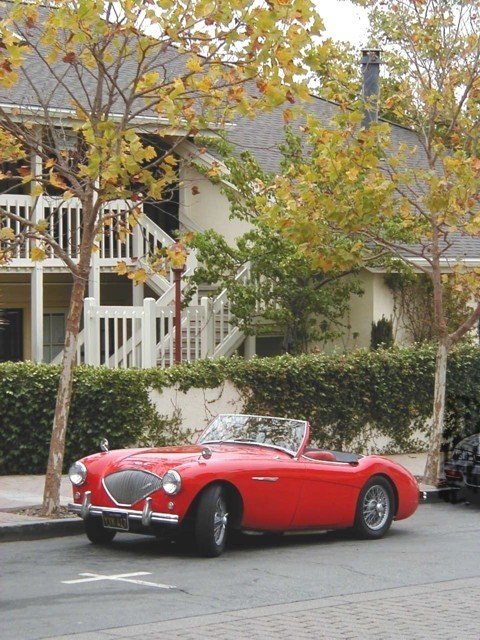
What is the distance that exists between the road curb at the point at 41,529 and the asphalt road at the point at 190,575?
151 millimetres

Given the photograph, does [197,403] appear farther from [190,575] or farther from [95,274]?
[190,575]

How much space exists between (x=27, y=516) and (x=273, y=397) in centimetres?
668

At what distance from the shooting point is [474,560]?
39.0 feet

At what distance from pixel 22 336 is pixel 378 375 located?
8866 millimetres

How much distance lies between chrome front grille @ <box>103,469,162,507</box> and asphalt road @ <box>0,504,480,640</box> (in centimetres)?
56

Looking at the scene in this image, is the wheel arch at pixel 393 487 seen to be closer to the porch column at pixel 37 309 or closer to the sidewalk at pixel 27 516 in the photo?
the sidewalk at pixel 27 516

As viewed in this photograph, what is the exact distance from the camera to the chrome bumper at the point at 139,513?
11.1m

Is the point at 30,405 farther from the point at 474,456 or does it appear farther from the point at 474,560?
the point at 474,560

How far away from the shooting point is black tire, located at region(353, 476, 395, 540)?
13055 millimetres

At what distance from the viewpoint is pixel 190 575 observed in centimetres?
1056

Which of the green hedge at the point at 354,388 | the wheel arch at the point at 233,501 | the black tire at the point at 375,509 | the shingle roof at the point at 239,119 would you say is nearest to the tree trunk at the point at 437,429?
the green hedge at the point at 354,388

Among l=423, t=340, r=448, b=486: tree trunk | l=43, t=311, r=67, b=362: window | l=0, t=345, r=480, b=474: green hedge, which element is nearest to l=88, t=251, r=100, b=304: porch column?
l=43, t=311, r=67, b=362: window

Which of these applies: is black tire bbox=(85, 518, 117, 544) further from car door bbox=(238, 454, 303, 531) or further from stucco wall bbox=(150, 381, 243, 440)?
stucco wall bbox=(150, 381, 243, 440)

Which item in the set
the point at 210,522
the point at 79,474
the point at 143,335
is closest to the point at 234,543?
the point at 210,522
